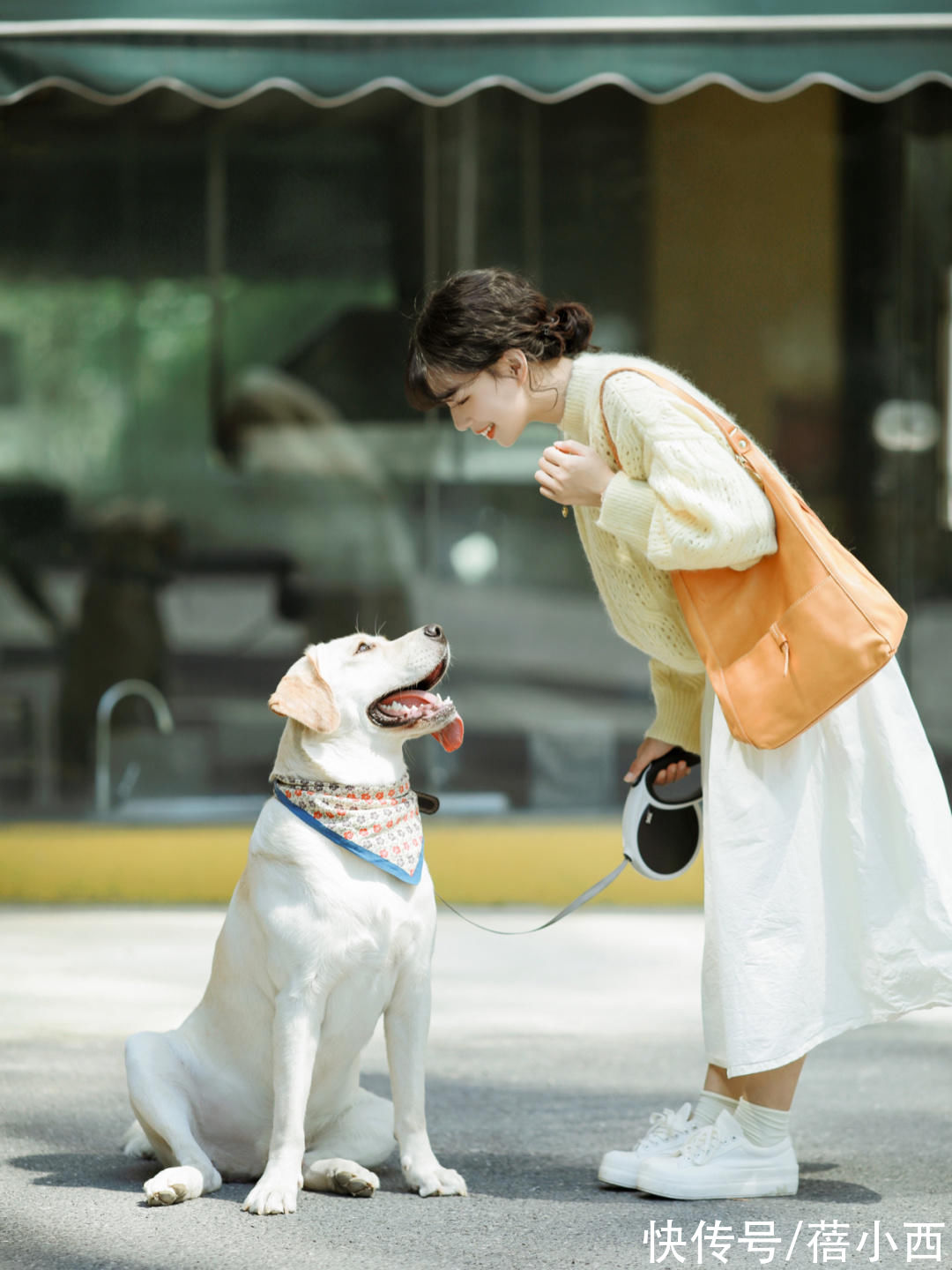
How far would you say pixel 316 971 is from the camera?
3158mm

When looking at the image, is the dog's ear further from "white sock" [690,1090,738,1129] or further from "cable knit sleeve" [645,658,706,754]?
"white sock" [690,1090,738,1129]

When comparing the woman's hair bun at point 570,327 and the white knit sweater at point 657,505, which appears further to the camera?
the woman's hair bun at point 570,327

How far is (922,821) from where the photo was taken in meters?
3.32

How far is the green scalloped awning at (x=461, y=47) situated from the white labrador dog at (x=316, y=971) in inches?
123

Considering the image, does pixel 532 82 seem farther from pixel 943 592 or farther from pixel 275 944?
pixel 275 944

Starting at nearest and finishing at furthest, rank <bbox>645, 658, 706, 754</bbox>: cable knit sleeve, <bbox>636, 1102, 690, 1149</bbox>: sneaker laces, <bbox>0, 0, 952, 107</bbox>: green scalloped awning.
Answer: <bbox>636, 1102, 690, 1149</bbox>: sneaker laces, <bbox>645, 658, 706, 754</bbox>: cable knit sleeve, <bbox>0, 0, 952, 107</bbox>: green scalloped awning

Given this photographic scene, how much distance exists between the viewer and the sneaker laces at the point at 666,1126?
3.49 m

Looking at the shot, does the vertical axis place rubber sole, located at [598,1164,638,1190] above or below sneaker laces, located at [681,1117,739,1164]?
below

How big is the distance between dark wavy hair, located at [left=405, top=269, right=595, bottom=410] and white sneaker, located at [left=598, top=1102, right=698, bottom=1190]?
164cm

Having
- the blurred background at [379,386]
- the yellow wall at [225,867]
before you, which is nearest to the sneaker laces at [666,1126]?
the yellow wall at [225,867]

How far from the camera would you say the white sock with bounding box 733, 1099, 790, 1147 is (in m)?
3.39

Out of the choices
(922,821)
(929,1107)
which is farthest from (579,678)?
(922,821)

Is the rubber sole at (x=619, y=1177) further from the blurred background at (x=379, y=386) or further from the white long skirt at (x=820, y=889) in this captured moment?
the blurred background at (x=379, y=386)

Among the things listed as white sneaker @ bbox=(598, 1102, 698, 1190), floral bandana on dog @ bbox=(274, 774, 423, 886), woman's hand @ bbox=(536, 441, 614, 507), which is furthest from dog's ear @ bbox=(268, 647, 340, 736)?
white sneaker @ bbox=(598, 1102, 698, 1190)
